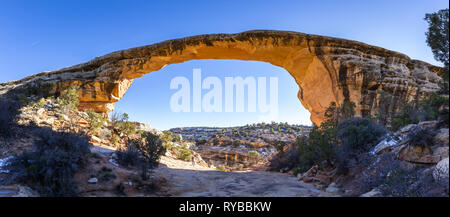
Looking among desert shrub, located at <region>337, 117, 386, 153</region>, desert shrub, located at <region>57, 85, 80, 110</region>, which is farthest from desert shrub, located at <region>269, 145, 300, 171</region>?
desert shrub, located at <region>57, 85, 80, 110</region>

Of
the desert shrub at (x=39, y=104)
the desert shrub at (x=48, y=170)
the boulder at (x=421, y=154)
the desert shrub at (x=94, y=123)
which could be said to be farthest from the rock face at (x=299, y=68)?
the desert shrub at (x=48, y=170)

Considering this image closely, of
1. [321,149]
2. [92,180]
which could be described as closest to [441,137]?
[321,149]

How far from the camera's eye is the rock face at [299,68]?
35.2ft

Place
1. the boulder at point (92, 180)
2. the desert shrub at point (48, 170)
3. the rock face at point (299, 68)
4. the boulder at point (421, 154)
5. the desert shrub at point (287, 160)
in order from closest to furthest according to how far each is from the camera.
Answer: the boulder at point (421, 154)
the desert shrub at point (48, 170)
the boulder at point (92, 180)
the desert shrub at point (287, 160)
the rock face at point (299, 68)

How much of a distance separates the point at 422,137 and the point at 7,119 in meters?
10.3

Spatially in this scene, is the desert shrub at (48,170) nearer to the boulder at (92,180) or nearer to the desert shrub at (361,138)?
the boulder at (92,180)

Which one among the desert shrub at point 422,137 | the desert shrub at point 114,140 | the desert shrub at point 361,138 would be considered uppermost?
the desert shrub at point 422,137

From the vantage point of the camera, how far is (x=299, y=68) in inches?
512

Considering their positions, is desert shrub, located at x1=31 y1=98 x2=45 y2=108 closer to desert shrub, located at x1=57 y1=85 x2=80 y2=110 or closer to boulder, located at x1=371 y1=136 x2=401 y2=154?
desert shrub, located at x1=57 y1=85 x2=80 y2=110

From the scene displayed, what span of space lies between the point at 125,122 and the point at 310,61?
11.1 m

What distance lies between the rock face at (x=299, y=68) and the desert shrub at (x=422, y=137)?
7847mm
